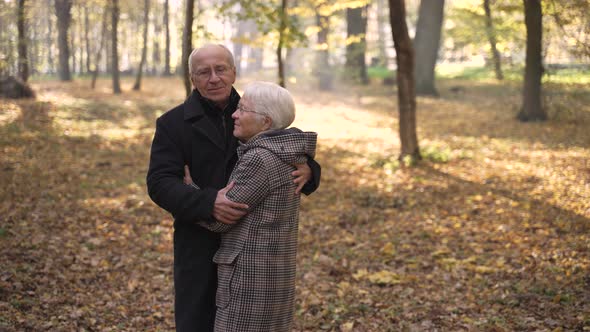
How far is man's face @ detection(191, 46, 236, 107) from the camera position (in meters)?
3.20

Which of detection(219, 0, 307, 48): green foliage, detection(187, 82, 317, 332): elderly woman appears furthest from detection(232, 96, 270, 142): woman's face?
detection(219, 0, 307, 48): green foliage

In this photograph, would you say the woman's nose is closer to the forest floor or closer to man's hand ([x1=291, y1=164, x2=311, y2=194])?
man's hand ([x1=291, y1=164, x2=311, y2=194])

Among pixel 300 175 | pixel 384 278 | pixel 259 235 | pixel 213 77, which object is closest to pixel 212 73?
pixel 213 77

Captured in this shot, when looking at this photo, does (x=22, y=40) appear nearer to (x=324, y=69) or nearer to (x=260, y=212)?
(x=324, y=69)

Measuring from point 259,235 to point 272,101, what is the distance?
0.68 m

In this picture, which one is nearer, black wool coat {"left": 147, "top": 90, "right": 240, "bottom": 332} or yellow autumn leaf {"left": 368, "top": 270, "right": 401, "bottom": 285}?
black wool coat {"left": 147, "top": 90, "right": 240, "bottom": 332}

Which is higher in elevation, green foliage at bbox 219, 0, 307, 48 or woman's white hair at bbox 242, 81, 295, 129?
green foliage at bbox 219, 0, 307, 48

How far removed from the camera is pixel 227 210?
2859 mm

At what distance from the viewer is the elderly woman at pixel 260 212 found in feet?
9.43

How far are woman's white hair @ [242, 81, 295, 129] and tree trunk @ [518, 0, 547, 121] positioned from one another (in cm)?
1360

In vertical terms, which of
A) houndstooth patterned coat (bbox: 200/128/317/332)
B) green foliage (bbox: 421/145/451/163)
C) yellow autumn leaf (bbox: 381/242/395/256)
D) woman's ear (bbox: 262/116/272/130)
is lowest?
yellow autumn leaf (bbox: 381/242/395/256)

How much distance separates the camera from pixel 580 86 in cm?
1502

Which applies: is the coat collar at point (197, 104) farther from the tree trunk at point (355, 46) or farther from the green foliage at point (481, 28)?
the tree trunk at point (355, 46)

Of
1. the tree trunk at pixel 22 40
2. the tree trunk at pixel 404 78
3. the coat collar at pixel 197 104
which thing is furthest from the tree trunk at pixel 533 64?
the tree trunk at pixel 22 40
